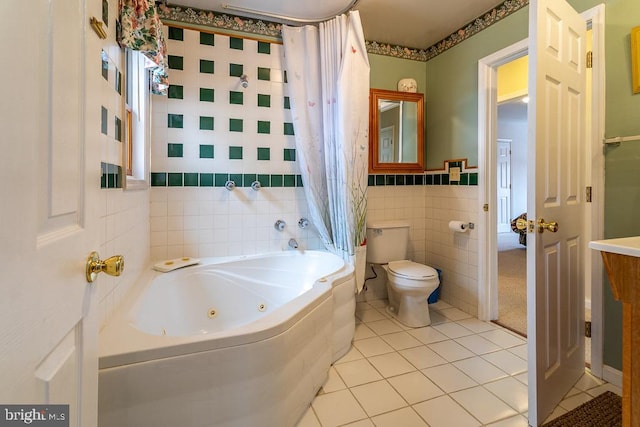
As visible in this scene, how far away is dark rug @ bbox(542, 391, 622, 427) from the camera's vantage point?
1.41 m

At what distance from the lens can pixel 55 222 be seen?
1.84ft

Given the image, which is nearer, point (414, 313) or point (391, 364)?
point (391, 364)

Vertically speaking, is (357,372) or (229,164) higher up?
(229,164)

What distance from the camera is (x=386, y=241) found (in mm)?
2705

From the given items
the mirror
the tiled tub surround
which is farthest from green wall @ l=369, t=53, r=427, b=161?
the tiled tub surround

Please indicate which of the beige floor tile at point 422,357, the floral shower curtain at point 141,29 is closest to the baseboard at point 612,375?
the beige floor tile at point 422,357

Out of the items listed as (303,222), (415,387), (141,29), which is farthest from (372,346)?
(141,29)

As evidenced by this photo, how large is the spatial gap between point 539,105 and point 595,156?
2.24ft

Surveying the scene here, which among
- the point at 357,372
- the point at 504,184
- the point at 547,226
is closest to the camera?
the point at 547,226

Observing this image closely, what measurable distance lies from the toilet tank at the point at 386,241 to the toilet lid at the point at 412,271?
13 centimetres

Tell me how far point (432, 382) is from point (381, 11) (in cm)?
260

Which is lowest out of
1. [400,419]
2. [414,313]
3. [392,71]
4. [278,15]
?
[400,419]

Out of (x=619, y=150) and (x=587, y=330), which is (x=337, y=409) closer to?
(x=587, y=330)

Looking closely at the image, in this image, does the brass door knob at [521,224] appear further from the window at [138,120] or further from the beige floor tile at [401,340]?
the window at [138,120]
